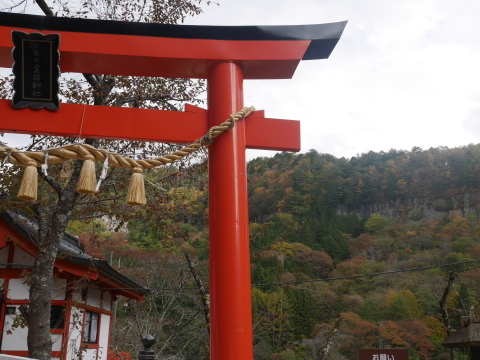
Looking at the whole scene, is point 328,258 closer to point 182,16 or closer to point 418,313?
point 418,313

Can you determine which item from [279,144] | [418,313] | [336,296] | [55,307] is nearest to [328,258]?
[336,296]

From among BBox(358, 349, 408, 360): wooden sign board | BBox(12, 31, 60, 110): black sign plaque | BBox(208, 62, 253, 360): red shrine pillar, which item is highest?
BBox(12, 31, 60, 110): black sign plaque

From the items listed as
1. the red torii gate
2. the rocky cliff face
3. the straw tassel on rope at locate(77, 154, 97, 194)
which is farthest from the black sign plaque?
the rocky cliff face

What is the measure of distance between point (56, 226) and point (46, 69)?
3303 millimetres

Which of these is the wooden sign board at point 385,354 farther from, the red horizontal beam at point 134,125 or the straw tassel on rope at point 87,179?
the straw tassel on rope at point 87,179

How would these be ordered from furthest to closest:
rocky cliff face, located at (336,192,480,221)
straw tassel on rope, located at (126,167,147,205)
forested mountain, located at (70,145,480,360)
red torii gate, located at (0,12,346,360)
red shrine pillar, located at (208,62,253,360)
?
rocky cliff face, located at (336,192,480,221), forested mountain, located at (70,145,480,360), red torii gate, located at (0,12,346,360), straw tassel on rope, located at (126,167,147,205), red shrine pillar, located at (208,62,253,360)

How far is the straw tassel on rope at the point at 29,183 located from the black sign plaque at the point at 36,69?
486mm

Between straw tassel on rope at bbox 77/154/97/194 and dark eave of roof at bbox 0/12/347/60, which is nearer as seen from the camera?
straw tassel on rope at bbox 77/154/97/194

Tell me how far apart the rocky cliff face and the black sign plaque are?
4582 cm

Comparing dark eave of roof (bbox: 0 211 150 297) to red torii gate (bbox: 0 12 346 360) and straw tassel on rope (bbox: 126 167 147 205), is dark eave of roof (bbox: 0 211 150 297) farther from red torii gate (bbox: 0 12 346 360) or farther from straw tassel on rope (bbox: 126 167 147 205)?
straw tassel on rope (bbox: 126 167 147 205)

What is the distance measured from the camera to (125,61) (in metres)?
3.45

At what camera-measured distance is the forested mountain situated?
45.8ft

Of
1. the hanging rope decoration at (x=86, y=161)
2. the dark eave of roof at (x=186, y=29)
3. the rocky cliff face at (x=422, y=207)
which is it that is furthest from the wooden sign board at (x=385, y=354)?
the rocky cliff face at (x=422, y=207)

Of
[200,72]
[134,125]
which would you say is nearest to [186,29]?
[200,72]
